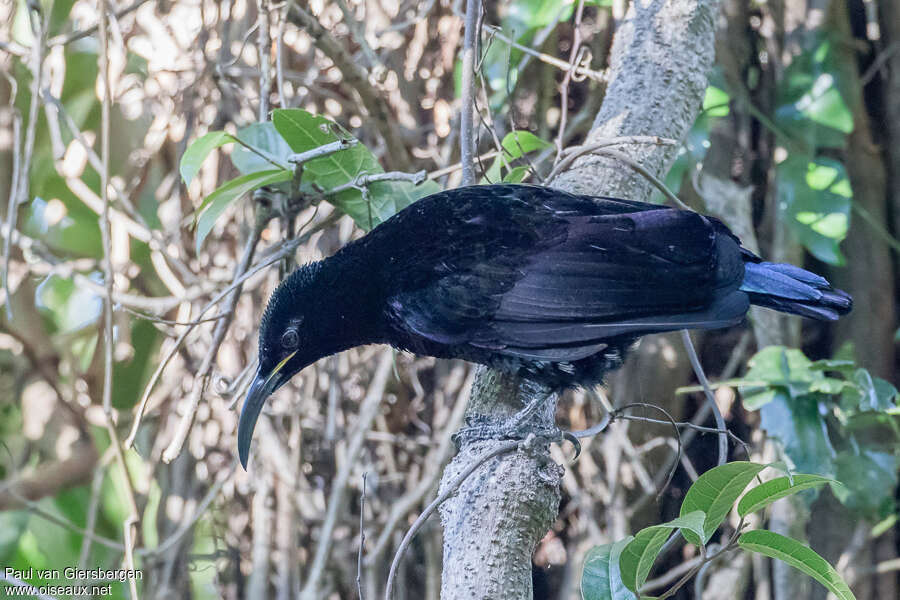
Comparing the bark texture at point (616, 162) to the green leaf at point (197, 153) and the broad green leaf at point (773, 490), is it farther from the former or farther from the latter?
the green leaf at point (197, 153)

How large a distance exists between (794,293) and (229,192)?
1.38 meters

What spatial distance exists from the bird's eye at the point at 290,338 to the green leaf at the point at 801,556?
1.21 m

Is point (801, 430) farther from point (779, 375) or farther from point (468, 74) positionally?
point (468, 74)

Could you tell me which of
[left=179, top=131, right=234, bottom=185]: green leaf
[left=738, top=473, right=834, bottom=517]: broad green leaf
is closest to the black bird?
[left=179, top=131, right=234, bottom=185]: green leaf

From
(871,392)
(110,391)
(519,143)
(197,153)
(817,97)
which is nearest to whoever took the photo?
(110,391)

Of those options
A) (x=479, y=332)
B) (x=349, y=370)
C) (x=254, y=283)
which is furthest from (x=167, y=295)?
A: (x=479, y=332)

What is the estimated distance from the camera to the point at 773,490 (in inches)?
59.1

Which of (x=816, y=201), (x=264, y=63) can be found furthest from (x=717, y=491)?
(x=816, y=201)

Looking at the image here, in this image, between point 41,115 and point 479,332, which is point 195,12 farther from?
point 479,332

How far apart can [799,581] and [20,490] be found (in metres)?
2.97

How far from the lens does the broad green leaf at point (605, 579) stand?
1611 millimetres

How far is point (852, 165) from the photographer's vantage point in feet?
11.3

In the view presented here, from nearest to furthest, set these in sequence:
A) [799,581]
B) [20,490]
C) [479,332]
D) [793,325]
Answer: [479,332] < [799,581] < [793,325] < [20,490]

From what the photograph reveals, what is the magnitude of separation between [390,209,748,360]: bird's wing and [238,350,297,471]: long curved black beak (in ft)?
1.39
